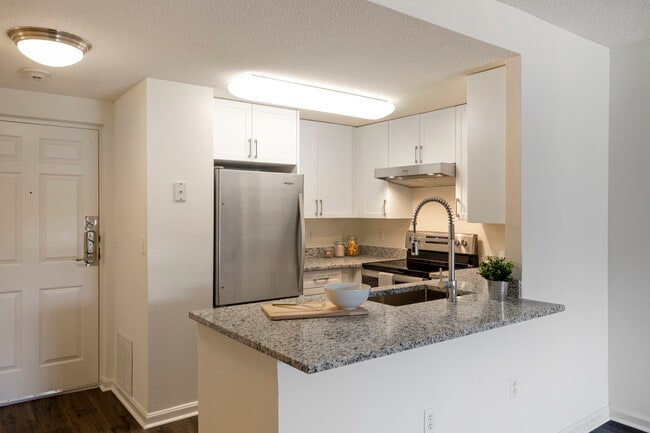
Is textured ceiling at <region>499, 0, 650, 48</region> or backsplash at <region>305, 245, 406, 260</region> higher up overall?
textured ceiling at <region>499, 0, 650, 48</region>

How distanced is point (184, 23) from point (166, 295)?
1.70 m

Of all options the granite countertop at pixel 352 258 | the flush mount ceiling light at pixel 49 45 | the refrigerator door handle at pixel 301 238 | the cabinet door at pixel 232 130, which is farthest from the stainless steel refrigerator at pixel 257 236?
the flush mount ceiling light at pixel 49 45

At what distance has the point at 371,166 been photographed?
14.6 feet

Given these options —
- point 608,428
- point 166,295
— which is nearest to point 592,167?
point 608,428

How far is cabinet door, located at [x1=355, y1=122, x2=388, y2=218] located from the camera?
14.2 feet

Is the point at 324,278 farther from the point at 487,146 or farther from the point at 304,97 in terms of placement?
the point at 487,146

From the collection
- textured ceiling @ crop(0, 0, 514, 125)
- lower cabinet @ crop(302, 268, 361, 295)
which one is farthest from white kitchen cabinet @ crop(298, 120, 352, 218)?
textured ceiling @ crop(0, 0, 514, 125)

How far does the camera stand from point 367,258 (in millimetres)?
4773

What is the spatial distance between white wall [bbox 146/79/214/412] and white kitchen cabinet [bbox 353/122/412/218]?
1.74 meters

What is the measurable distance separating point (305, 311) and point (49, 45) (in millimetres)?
1733

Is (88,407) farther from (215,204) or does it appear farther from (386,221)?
(386,221)

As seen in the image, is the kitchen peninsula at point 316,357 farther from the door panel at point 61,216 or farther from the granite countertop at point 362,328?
the door panel at point 61,216

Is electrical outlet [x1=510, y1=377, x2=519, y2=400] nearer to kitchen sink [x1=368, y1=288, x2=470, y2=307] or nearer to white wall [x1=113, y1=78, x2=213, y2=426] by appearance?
kitchen sink [x1=368, y1=288, x2=470, y2=307]

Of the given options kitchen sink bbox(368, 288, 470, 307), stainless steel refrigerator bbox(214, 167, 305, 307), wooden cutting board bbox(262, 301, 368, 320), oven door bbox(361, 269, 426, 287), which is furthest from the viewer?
oven door bbox(361, 269, 426, 287)
